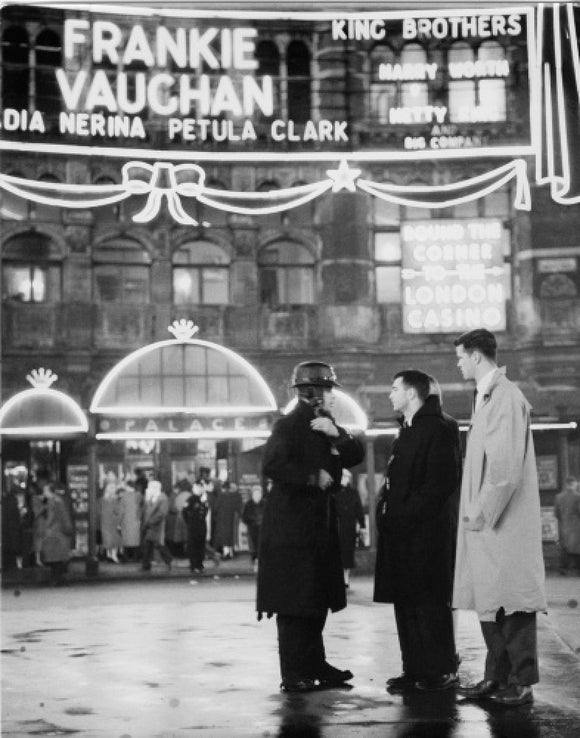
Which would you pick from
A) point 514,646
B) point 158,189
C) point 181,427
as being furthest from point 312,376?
point 181,427

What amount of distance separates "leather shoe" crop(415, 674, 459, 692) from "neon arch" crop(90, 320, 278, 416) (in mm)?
→ 20247

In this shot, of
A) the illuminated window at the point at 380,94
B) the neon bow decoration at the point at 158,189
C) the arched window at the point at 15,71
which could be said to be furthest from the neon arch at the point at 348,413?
the arched window at the point at 15,71

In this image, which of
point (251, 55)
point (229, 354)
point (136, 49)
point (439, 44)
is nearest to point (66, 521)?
point (229, 354)

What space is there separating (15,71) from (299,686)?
23199 millimetres

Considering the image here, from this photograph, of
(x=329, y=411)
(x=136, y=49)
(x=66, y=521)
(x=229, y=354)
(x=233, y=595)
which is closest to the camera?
(x=329, y=411)

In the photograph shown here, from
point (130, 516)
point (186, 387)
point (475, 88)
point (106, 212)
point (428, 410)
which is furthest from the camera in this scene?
point (475, 88)

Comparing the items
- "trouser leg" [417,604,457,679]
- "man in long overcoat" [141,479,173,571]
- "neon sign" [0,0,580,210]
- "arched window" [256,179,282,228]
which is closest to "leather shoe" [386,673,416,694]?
"trouser leg" [417,604,457,679]

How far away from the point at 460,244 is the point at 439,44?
4561 mm

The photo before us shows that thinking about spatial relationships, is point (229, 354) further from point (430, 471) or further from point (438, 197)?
point (430, 471)

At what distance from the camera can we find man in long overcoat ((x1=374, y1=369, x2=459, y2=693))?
26.3ft

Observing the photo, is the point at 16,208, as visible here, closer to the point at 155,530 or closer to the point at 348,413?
the point at 348,413

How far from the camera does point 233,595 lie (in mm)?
18172

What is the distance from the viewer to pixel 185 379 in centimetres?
2916

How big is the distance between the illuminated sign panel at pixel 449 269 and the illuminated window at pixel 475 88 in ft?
8.16
